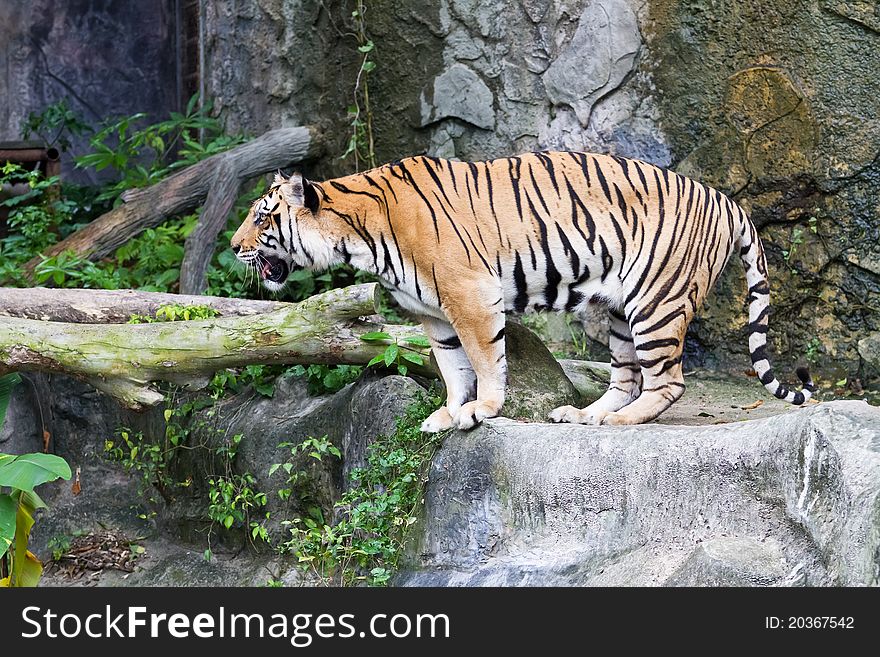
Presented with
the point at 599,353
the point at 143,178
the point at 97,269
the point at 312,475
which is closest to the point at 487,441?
the point at 312,475

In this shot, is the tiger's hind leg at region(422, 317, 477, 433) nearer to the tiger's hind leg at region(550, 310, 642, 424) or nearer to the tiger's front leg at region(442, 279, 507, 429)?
the tiger's front leg at region(442, 279, 507, 429)

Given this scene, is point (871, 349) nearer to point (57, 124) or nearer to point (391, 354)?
point (391, 354)

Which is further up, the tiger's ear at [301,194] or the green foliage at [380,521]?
the tiger's ear at [301,194]

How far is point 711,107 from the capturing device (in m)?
6.68

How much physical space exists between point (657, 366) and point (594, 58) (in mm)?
2772

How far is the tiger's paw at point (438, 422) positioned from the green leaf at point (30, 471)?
152 centimetres

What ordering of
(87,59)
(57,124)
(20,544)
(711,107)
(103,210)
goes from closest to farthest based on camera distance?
(20,544) < (711,107) < (103,210) < (57,124) < (87,59)

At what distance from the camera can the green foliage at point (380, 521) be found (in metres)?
4.95

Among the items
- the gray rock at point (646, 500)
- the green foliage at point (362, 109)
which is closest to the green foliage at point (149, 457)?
the gray rock at point (646, 500)

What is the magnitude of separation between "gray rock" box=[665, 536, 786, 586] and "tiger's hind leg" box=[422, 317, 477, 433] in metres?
1.48

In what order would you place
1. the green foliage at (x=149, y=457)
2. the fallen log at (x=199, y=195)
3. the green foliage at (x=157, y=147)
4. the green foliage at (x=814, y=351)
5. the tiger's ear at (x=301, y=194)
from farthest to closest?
1. the green foliage at (x=157, y=147)
2. the fallen log at (x=199, y=195)
3. the green foliage at (x=814, y=351)
4. the green foliage at (x=149, y=457)
5. the tiger's ear at (x=301, y=194)

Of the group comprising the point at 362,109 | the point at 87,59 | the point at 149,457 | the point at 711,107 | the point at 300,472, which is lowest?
the point at 149,457

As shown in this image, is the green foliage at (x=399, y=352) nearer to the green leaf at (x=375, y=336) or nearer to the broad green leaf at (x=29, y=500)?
the green leaf at (x=375, y=336)

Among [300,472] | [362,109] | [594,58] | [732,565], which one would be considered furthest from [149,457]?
[732,565]
